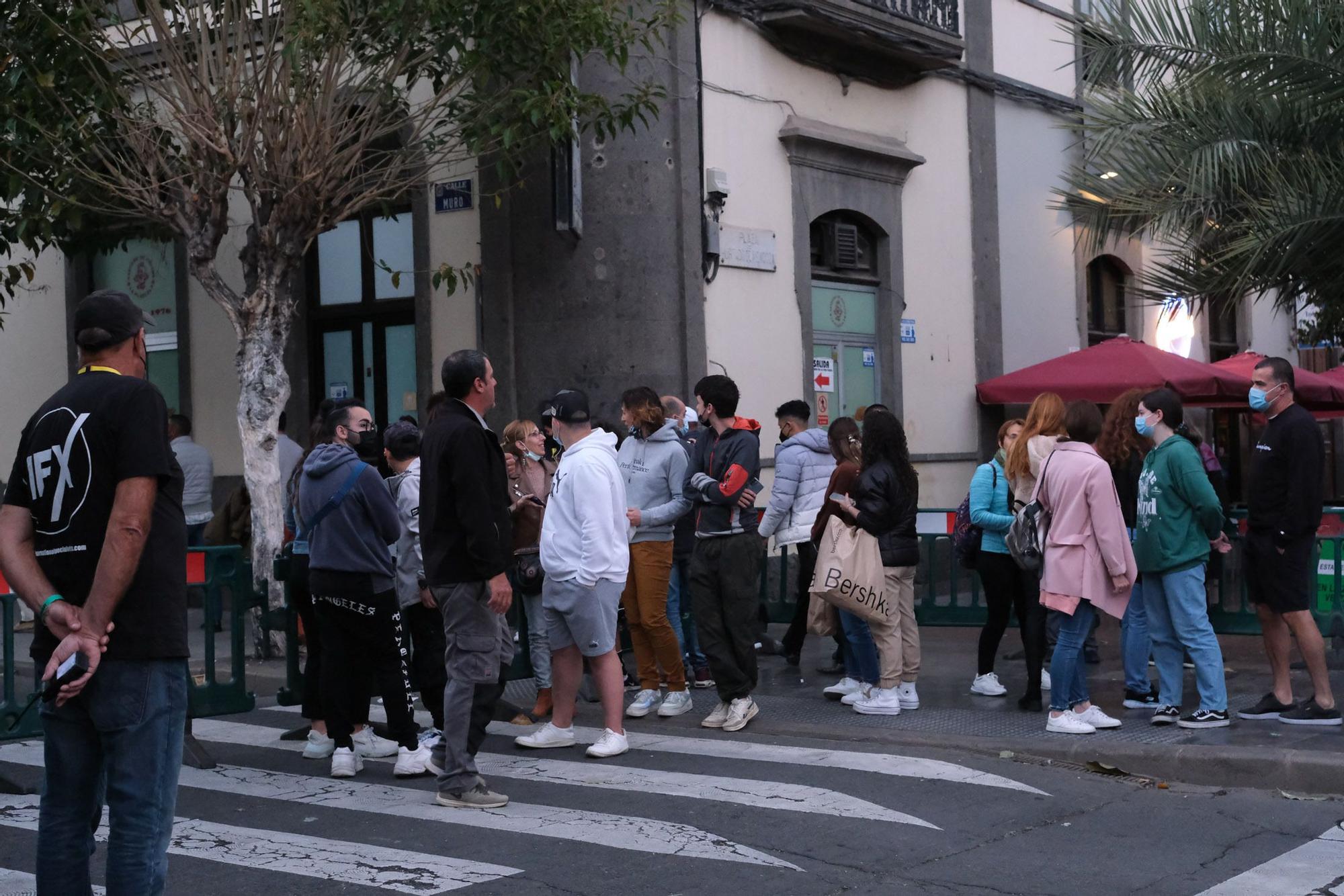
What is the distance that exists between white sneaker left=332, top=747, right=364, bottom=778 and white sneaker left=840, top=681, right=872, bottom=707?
303 centimetres

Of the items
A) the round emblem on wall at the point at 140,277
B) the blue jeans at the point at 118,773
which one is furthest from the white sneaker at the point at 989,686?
the round emblem on wall at the point at 140,277

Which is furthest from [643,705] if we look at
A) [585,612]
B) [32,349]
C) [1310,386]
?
[32,349]

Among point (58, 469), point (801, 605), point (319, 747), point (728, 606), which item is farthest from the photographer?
point (801, 605)

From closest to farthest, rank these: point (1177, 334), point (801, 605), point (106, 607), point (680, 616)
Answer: point (106, 607) < point (680, 616) < point (801, 605) < point (1177, 334)

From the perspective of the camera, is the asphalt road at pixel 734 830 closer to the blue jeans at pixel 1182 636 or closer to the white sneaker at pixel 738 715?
the white sneaker at pixel 738 715

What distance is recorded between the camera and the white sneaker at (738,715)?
27.7ft

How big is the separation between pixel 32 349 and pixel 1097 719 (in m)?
13.1

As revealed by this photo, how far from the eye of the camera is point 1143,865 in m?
5.74

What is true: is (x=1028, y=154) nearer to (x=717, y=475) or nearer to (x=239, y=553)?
(x=717, y=475)

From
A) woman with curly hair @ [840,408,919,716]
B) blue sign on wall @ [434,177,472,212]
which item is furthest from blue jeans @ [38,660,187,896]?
blue sign on wall @ [434,177,472,212]

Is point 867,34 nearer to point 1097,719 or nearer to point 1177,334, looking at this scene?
point 1177,334

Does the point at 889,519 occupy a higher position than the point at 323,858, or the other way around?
the point at 889,519

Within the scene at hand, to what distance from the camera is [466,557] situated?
21.9ft

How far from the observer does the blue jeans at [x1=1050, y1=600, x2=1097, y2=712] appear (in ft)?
26.6
